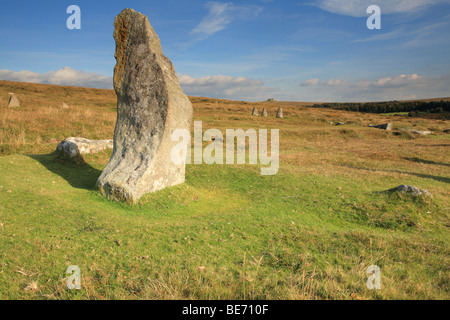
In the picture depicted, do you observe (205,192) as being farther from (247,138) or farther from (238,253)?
(247,138)

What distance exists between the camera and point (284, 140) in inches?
944

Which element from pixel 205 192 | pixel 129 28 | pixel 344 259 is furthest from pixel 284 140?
pixel 344 259

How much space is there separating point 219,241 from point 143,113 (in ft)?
16.5

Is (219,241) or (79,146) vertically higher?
(79,146)

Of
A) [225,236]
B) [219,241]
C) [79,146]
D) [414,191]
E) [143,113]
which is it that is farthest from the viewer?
[79,146]

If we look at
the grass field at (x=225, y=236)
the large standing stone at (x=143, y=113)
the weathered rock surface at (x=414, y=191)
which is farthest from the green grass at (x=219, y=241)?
the large standing stone at (x=143, y=113)

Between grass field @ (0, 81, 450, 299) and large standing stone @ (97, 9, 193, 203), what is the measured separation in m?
0.66

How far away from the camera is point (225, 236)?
5910 millimetres

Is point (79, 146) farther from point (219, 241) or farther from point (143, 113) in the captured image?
point (219, 241)

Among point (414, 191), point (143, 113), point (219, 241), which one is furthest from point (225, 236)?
point (414, 191)

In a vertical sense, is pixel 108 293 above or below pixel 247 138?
below

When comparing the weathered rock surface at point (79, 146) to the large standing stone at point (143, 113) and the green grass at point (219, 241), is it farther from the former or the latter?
the large standing stone at point (143, 113)
